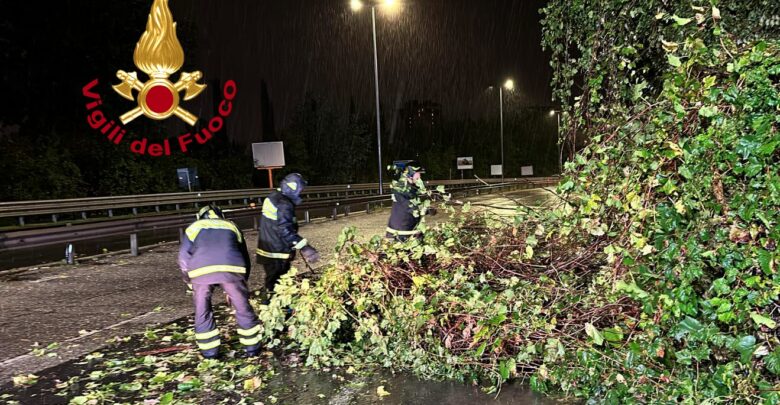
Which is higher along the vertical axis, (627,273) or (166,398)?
(627,273)

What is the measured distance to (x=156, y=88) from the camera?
1919 cm

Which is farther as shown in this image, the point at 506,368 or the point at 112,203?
the point at 112,203

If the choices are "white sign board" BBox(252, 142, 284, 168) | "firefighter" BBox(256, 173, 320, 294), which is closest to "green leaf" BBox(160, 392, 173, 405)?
"firefighter" BBox(256, 173, 320, 294)

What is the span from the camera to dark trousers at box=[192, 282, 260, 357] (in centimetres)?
493

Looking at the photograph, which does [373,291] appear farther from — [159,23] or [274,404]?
[159,23]

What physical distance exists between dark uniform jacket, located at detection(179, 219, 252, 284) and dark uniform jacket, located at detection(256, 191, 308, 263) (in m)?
0.73

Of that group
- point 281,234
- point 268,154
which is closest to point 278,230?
point 281,234

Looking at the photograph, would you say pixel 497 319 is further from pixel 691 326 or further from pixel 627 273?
pixel 691 326

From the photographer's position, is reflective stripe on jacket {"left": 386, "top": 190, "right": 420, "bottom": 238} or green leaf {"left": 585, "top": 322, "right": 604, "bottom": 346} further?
reflective stripe on jacket {"left": 386, "top": 190, "right": 420, "bottom": 238}

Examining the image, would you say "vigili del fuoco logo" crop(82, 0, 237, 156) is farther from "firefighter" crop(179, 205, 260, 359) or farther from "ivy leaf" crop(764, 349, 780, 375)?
"ivy leaf" crop(764, 349, 780, 375)

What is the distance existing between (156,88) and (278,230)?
1571cm

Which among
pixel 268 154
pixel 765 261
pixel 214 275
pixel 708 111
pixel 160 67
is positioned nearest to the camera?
pixel 765 261

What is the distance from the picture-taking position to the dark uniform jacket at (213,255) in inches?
194

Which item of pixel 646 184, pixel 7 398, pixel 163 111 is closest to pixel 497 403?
pixel 646 184
